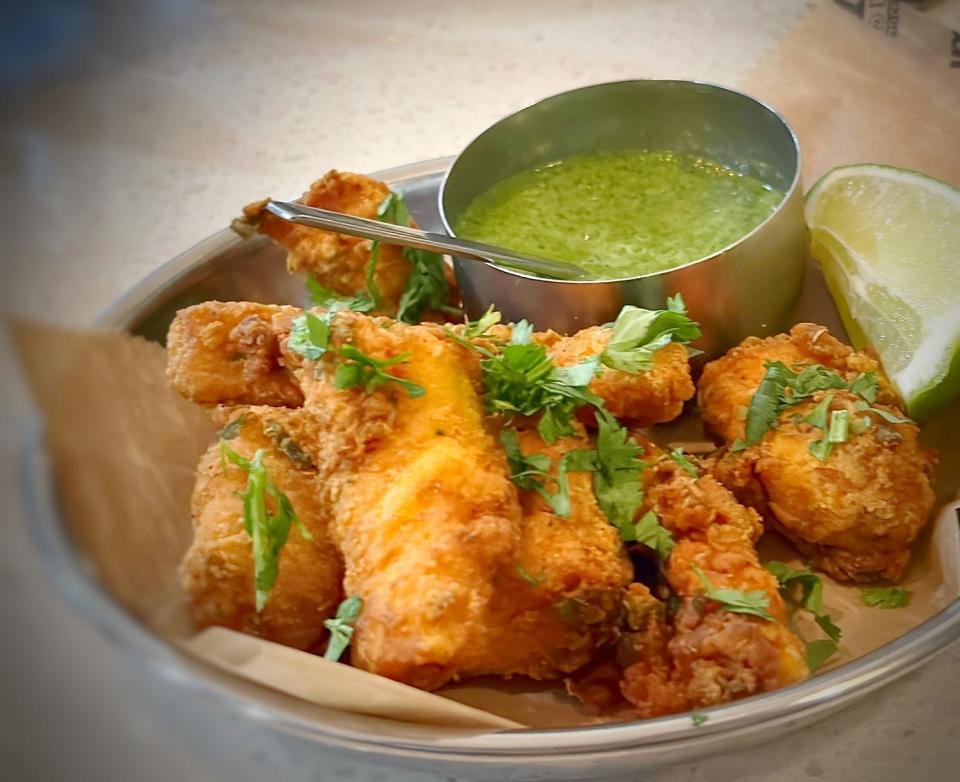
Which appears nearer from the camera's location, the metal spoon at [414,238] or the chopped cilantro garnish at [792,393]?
the chopped cilantro garnish at [792,393]

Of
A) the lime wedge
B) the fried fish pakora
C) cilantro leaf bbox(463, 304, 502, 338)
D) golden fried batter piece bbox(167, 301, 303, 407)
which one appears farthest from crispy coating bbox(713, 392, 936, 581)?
golden fried batter piece bbox(167, 301, 303, 407)

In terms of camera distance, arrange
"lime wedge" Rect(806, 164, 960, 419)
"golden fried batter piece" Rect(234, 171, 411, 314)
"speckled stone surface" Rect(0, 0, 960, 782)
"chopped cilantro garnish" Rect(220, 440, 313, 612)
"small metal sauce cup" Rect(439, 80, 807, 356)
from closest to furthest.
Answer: "speckled stone surface" Rect(0, 0, 960, 782), "chopped cilantro garnish" Rect(220, 440, 313, 612), "lime wedge" Rect(806, 164, 960, 419), "small metal sauce cup" Rect(439, 80, 807, 356), "golden fried batter piece" Rect(234, 171, 411, 314)

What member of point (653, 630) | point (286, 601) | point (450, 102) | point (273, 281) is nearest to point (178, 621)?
point (286, 601)

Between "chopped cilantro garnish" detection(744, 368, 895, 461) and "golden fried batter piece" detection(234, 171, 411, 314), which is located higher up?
"golden fried batter piece" detection(234, 171, 411, 314)

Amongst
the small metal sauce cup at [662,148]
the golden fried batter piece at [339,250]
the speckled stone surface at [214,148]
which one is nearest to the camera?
the speckled stone surface at [214,148]

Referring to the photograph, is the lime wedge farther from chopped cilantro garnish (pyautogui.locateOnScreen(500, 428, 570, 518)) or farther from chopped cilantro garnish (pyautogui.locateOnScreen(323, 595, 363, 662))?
chopped cilantro garnish (pyautogui.locateOnScreen(323, 595, 363, 662))

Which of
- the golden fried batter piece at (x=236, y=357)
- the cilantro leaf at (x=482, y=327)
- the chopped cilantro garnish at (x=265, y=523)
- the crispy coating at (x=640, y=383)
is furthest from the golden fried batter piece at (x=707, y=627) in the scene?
the golden fried batter piece at (x=236, y=357)

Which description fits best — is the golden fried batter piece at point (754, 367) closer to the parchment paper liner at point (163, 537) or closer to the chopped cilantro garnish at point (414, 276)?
the parchment paper liner at point (163, 537)

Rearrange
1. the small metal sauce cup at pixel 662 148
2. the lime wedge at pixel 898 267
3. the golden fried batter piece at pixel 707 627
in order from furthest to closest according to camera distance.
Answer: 1. the small metal sauce cup at pixel 662 148
2. the lime wedge at pixel 898 267
3. the golden fried batter piece at pixel 707 627
